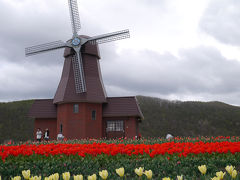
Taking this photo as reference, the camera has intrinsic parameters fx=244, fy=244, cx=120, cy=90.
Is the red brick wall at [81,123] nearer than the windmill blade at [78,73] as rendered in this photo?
Yes

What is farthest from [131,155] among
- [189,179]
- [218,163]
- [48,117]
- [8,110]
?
[8,110]

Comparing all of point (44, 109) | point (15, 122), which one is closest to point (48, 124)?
point (44, 109)

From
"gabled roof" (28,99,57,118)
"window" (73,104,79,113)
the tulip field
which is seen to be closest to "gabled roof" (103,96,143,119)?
"window" (73,104,79,113)

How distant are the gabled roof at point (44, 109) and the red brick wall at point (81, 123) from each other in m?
2.43

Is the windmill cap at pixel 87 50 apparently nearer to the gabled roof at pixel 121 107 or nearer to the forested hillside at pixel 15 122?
the gabled roof at pixel 121 107

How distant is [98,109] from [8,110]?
28.4m

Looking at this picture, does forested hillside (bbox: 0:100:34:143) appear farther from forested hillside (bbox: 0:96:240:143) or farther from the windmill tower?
the windmill tower

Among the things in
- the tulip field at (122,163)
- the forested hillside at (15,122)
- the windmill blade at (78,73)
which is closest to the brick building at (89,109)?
the windmill blade at (78,73)

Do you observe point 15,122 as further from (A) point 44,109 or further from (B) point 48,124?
(A) point 44,109

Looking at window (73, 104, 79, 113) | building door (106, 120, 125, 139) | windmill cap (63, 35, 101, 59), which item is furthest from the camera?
windmill cap (63, 35, 101, 59)

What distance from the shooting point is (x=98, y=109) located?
2358cm

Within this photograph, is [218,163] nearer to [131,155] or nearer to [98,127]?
[131,155]

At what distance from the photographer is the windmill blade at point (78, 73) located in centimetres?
2258

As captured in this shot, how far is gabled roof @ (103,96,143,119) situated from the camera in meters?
23.3
